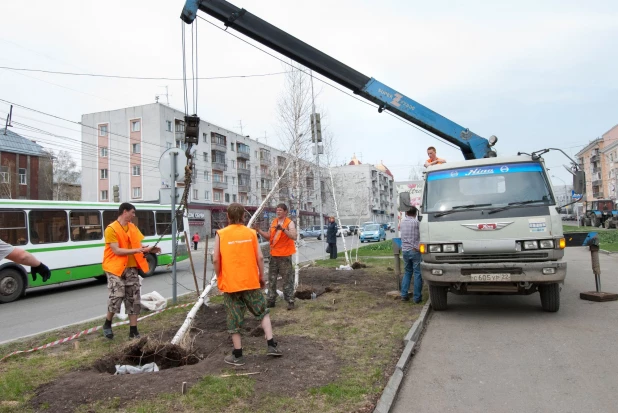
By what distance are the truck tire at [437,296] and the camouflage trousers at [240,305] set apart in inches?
142

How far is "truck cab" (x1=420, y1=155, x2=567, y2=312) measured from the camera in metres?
6.68

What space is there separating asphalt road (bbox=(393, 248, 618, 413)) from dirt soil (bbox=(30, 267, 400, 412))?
98 centimetres

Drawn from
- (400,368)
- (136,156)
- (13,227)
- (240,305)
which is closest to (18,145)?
(136,156)

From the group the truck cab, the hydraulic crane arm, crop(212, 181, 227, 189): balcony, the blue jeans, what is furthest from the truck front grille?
crop(212, 181, 227, 189): balcony

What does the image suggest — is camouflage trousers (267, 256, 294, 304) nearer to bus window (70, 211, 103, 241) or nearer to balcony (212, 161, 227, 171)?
bus window (70, 211, 103, 241)

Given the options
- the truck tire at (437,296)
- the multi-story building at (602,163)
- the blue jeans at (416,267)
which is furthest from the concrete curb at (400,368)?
the multi-story building at (602,163)

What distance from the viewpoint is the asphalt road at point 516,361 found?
3947 millimetres

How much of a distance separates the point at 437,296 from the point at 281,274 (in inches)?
108

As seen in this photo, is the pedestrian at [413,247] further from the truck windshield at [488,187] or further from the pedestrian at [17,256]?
the pedestrian at [17,256]

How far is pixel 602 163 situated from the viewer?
78.2m

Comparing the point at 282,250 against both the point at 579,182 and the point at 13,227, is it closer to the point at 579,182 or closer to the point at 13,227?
the point at 579,182

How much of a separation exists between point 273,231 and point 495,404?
4.64 metres

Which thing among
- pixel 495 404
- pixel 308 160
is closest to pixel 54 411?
pixel 495 404

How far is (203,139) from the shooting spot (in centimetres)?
5744
